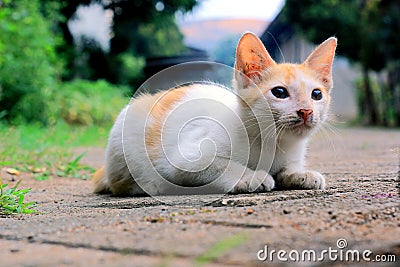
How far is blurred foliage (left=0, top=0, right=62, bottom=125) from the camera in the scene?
30.0ft

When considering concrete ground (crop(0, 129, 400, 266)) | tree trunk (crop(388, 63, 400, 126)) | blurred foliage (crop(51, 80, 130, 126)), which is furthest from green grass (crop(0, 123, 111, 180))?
tree trunk (crop(388, 63, 400, 126))

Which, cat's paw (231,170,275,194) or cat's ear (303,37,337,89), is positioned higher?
cat's ear (303,37,337,89)

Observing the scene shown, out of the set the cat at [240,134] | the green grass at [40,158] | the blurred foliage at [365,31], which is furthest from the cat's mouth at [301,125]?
the blurred foliage at [365,31]

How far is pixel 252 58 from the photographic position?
9.28ft

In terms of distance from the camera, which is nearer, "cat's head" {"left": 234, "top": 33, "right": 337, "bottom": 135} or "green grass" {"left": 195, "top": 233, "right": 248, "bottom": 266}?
"green grass" {"left": 195, "top": 233, "right": 248, "bottom": 266}

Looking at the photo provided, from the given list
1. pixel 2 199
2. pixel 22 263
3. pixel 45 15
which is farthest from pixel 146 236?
pixel 45 15

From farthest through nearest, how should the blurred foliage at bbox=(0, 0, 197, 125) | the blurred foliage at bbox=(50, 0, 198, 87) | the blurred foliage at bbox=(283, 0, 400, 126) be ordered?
the blurred foliage at bbox=(50, 0, 198, 87) < the blurred foliage at bbox=(283, 0, 400, 126) < the blurred foliage at bbox=(0, 0, 197, 125)

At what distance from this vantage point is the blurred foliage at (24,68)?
9.15m

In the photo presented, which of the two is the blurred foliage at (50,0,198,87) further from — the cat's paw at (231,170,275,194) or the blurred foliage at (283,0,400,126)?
the cat's paw at (231,170,275,194)

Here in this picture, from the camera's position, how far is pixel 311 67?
294 cm

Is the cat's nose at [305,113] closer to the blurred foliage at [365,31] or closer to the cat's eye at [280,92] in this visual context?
the cat's eye at [280,92]

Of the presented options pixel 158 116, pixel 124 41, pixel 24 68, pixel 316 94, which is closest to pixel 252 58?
pixel 316 94

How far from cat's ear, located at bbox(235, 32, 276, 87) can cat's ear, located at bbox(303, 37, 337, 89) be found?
268 millimetres

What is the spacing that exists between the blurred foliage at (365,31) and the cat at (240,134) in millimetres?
10320
